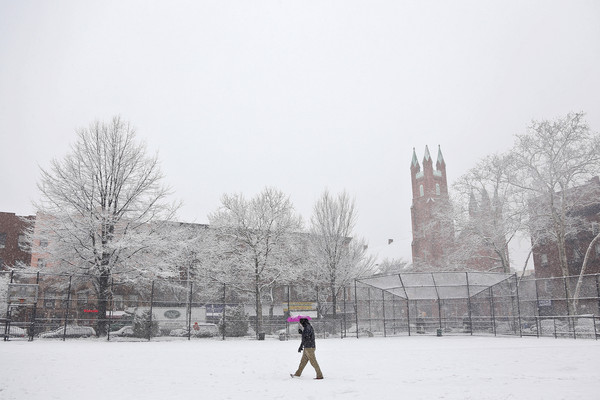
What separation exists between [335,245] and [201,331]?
1421cm

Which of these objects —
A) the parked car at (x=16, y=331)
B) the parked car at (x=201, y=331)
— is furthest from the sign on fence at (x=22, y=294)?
the parked car at (x=201, y=331)

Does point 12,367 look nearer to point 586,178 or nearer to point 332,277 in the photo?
point 332,277

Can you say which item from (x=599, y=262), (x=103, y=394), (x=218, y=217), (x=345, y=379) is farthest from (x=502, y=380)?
(x=599, y=262)

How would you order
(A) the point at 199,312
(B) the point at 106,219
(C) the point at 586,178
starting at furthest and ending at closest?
(A) the point at 199,312 < (C) the point at 586,178 < (B) the point at 106,219

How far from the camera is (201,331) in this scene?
2798 centimetres

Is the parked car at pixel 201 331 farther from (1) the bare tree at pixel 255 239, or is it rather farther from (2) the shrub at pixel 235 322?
(1) the bare tree at pixel 255 239

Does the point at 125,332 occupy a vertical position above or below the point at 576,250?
below

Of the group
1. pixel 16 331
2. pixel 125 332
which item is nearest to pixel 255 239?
pixel 125 332

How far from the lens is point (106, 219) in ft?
82.8

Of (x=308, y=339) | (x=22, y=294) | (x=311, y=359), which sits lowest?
(x=311, y=359)

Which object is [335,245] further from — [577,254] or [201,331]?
[577,254]

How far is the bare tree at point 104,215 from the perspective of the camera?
24594 millimetres

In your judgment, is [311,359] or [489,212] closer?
[311,359]

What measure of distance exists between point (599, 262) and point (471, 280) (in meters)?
21.0
